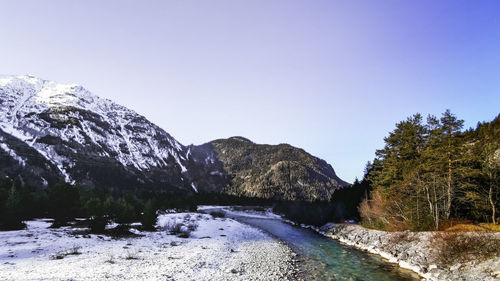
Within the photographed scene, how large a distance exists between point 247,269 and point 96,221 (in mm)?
27776

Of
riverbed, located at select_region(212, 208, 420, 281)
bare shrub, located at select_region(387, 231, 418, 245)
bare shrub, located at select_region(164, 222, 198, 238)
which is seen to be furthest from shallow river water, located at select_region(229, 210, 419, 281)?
bare shrub, located at select_region(164, 222, 198, 238)

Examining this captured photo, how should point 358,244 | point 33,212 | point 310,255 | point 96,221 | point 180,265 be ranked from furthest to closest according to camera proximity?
point 33,212 → point 96,221 → point 358,244 → point 310,255 → point 180,265

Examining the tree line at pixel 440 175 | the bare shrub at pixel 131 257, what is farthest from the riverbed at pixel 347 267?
the bare shrub at pixel 131 257

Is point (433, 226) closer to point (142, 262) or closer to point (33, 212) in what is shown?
point (142, 262)

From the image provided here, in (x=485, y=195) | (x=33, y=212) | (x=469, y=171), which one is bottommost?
(x=33, y=212)

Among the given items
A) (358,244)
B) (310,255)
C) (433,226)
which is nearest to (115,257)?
(310,255)

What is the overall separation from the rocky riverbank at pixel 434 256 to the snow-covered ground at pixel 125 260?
33.6ft

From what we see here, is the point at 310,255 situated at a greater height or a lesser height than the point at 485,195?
lesser

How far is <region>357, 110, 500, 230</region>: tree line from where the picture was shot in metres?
26.5

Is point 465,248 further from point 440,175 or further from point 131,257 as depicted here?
point 131,257

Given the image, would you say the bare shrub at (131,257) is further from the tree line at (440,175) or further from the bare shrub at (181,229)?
the tree line at (440,175)

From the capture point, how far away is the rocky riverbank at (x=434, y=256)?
681 inches

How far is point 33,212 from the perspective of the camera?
4259 centimetres

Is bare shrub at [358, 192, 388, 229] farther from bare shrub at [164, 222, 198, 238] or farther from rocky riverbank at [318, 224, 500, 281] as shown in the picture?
bare shrub at [164, 222, 198, 238]
